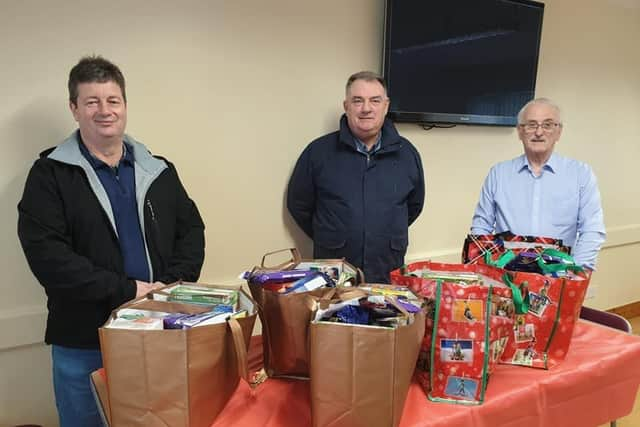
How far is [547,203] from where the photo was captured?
73.9 inches

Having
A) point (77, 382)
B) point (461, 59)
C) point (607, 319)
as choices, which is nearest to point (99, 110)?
point (77, 382)

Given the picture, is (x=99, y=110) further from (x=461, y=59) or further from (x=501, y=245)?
(x=461, y=59)

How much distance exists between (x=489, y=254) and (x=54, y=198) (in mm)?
1311

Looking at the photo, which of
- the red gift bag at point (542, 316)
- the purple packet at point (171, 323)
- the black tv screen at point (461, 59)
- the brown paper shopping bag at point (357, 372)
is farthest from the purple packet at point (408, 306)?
the black tv screen at point (461, 59)

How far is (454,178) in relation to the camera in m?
2.84

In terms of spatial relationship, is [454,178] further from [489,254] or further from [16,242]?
[16,242]

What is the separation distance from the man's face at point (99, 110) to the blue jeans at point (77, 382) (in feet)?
2.28

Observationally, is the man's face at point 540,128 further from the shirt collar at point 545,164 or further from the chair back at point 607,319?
the chair back at point 607,319

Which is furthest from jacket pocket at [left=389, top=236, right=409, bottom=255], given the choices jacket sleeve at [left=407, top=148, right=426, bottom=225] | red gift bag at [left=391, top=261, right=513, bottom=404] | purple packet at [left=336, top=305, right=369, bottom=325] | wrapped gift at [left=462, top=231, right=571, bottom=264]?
purple packet at [left=336, top=305, right=369, bottom=325]

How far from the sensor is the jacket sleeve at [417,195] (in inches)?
86.2

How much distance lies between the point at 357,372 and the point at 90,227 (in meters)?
0.97

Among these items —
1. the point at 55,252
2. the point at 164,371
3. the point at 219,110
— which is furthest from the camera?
the point at 219,110

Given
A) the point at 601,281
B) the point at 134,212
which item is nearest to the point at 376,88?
the point at 134,212

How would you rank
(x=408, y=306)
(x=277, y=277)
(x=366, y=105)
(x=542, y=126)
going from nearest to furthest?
(x=408, y=306) < (x=277, y=277) < (x=542, y=126) < (x=366, y=105)
